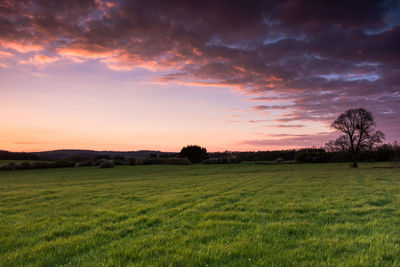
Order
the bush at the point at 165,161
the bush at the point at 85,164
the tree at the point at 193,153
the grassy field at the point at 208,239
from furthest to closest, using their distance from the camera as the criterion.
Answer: the tree at the point at 193,153, the bush at the point at 165,161, the bush at the point at 85,164, the grassy field at the point at 208,239

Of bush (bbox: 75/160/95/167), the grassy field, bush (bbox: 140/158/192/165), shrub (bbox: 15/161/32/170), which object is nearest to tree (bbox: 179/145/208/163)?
bush (bbox: 140/158/192/165)

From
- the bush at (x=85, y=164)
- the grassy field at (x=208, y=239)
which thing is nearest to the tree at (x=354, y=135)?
the grassy field at (x=208, y=239)

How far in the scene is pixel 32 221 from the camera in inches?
337

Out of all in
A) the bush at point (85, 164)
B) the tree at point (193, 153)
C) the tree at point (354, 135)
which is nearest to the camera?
the tree at point (354, 135)

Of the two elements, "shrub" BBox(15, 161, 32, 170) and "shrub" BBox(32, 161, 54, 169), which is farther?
"shrub" BBox(32, 161, 54, 169)

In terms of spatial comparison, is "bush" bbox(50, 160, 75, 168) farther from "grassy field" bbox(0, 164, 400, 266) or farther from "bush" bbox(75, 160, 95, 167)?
"grassy field" bbox(0, 164, 400, 266)

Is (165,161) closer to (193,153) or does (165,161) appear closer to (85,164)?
(193,153)

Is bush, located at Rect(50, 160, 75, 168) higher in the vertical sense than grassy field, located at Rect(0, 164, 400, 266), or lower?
lower

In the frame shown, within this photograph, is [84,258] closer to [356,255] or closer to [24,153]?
[356,255]

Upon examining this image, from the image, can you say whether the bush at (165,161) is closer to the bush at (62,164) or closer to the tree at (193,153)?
the tree at (193,153)

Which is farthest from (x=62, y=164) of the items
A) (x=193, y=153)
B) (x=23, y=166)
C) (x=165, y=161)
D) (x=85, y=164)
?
(x=193, y=153)

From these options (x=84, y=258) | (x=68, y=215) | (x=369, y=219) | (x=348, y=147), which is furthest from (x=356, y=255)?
(x=348, y=147)

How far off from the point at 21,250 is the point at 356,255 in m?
7.94

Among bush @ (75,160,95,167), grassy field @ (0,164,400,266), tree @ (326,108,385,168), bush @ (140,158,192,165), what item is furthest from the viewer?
bush @ (140,158,192,165)
